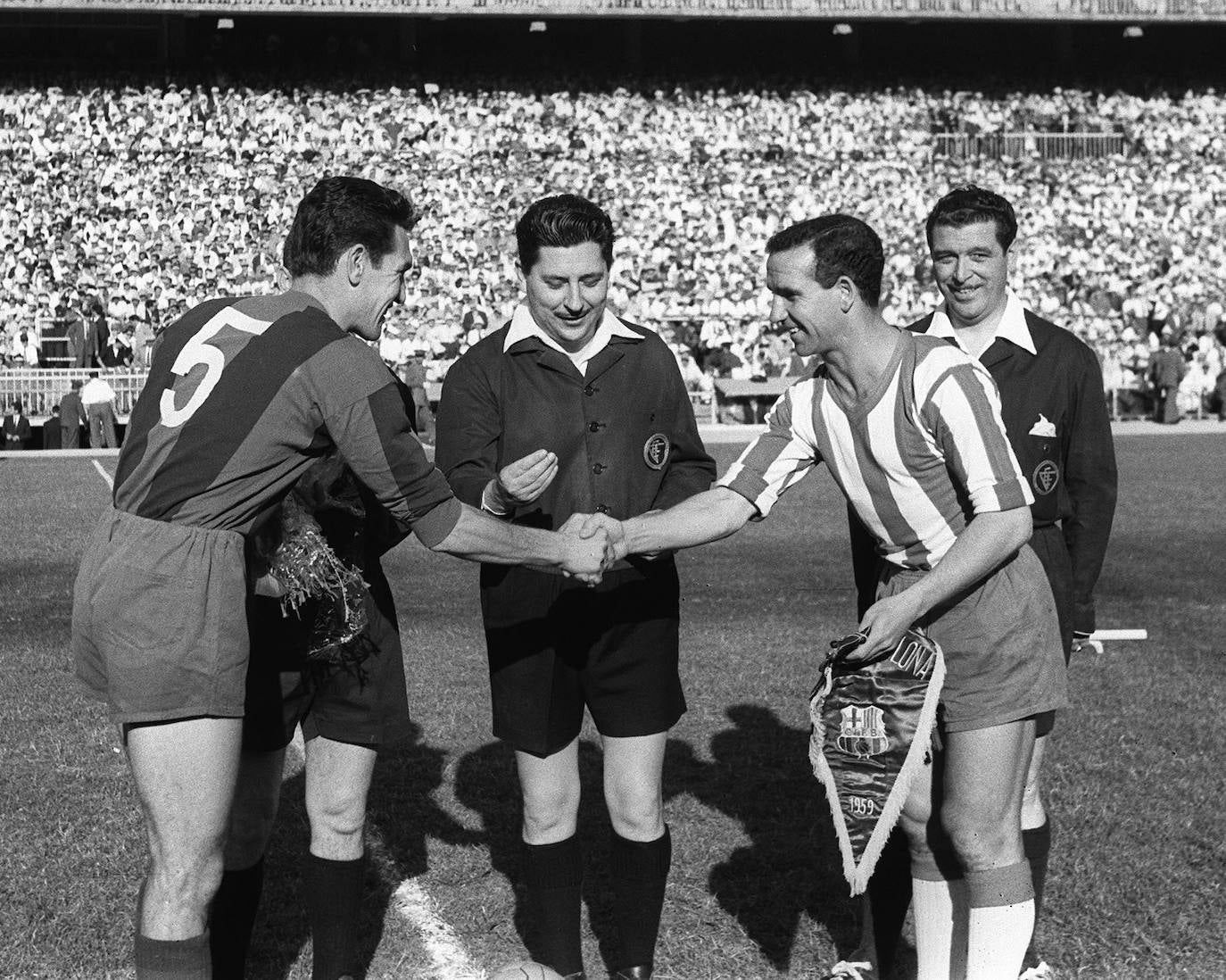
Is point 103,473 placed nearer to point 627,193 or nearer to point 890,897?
point 890,897

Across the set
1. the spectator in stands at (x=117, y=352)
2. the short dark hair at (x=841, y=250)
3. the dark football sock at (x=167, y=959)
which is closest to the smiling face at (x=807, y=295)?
the short dark hair at (x=841, y=250)

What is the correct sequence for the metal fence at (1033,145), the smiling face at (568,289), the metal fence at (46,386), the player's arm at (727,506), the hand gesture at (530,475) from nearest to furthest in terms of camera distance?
the hand gesture at (530,475) < the player's arm at (727,506) < the smiling face at (568,289) < the metal fence at (46,386) < the metal fence at (1033,145)

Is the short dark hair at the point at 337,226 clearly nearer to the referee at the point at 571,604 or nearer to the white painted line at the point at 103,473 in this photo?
the referee at the point at 571,604

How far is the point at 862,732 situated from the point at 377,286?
5.43 feet

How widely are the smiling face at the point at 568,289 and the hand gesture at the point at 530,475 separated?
1.54 feet

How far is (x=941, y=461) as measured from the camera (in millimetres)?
3943

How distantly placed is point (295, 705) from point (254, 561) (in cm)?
56

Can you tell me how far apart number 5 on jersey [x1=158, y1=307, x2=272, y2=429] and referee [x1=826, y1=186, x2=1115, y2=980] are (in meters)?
1.93

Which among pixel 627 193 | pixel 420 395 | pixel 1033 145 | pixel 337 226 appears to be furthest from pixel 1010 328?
pixel 1033 145

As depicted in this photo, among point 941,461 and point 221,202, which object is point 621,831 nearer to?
point 941,461

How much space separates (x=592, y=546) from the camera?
169 inches

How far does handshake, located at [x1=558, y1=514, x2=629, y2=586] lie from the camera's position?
4266mm

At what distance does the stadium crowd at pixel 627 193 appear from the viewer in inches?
1217

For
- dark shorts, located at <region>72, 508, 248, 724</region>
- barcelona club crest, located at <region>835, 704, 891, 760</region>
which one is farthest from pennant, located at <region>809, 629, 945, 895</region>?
dark shorts, located at <region>72, 508, 248, 724</region>
